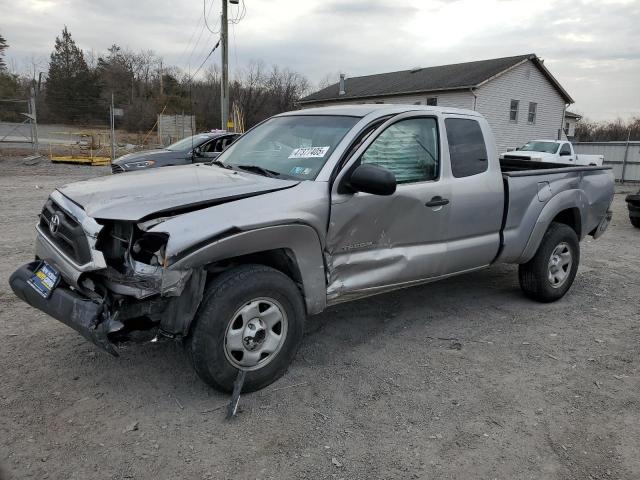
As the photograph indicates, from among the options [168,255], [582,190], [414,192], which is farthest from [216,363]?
[582,190]

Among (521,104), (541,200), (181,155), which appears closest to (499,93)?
(521,104)

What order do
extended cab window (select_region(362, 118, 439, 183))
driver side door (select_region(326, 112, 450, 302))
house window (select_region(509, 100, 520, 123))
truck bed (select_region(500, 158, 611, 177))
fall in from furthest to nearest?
house window (select_region(509, 100, 520, 123)) < truck bed (select_region(500, 158, 611, 177)) < extended cab window (select_region(362, 118, 439, 183)) < driver side door (select_region(326, 112, 450, 302))

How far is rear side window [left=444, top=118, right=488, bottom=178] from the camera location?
442 cm

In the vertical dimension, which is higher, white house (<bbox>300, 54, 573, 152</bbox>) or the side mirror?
white house (<bbox>300, 54, 573, 152</bbox>)

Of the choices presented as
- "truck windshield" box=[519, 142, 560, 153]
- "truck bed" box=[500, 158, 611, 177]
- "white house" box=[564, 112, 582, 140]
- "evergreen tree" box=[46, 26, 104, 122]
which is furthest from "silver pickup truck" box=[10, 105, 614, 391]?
"white house" box=[564, 112, 582, 140]

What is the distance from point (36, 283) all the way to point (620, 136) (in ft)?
173

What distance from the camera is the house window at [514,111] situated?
98.1ft

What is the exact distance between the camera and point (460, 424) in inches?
125

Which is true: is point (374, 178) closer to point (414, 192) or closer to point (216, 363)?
point (414, 192)

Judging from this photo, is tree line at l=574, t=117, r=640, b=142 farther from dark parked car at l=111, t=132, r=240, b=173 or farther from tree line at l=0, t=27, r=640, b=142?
dark parked car at l=111, t=132, r=240, b=173

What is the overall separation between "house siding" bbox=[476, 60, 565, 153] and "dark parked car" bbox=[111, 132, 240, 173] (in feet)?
65.3

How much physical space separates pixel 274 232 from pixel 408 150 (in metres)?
1.50

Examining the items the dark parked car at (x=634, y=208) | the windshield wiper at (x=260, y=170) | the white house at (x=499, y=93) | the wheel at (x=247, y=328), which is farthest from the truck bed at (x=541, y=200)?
the white house at (x=499, y=93)

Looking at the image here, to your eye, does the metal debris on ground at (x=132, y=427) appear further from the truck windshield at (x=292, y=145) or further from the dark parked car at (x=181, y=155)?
the dark parked car at (x=181, y=155)
